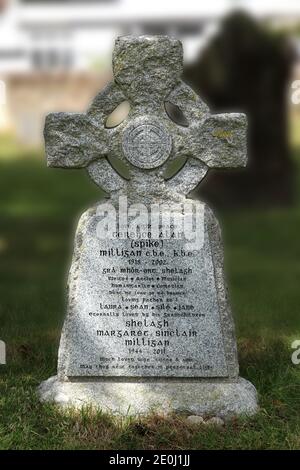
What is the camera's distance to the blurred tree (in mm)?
13148

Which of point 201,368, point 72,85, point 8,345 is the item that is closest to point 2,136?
point 72,85

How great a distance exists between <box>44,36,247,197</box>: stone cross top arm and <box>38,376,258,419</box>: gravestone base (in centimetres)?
114

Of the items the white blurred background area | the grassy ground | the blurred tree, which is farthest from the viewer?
the white blurred background area

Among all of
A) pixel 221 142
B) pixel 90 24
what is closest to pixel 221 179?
pixel 221 142

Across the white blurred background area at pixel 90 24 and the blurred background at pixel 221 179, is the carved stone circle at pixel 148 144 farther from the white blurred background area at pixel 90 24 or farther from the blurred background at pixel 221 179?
the white blurred background area at pixel 90 24

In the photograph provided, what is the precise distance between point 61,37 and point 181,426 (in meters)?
32.7

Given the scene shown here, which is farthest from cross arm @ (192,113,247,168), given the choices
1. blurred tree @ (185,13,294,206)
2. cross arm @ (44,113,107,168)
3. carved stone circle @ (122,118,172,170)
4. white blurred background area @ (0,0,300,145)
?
white blurred background area @ (0,0,300,145)

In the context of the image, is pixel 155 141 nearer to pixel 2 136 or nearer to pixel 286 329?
pixel 286 329

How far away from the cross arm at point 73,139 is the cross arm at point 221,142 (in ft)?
1.88

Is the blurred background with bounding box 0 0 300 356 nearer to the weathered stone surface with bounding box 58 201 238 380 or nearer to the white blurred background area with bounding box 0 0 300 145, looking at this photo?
the weathered stone surface with bounding box 58 201 238 380

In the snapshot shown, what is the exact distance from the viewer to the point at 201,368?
4.83 meters

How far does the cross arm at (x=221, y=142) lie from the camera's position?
191 inches
